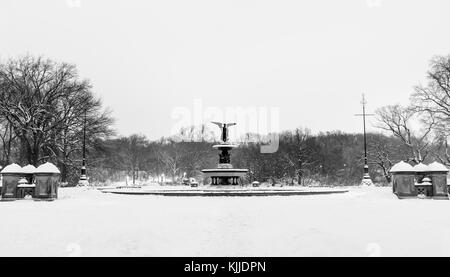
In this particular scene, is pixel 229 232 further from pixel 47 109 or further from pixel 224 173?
pixel 47 109

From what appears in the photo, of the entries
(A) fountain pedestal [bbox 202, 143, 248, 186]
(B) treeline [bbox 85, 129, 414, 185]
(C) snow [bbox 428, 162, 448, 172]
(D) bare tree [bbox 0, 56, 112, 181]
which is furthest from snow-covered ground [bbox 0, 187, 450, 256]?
(B) treeline [bbox 85, 129, 414, 185]

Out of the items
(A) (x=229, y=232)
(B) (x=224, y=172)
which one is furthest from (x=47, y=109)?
(A) (x=229, y=232)

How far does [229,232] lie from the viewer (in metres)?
10.3

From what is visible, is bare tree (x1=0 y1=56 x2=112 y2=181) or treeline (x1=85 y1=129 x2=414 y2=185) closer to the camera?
bare tree (x1=0 y1=56 x2=112 y2=181)

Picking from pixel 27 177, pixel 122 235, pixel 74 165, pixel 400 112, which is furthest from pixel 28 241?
pixel 400 112

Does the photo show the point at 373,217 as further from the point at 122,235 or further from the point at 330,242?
the point at 122,235

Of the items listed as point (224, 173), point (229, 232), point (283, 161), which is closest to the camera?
point (229, 232)

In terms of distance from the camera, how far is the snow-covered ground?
8.67m

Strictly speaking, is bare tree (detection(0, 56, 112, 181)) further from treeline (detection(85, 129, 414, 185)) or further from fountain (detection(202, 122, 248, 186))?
fountain (detection(202, 122, 248, 186))

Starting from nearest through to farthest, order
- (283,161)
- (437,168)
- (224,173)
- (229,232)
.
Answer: (229,232), (437,168), (224,173), (283,161)

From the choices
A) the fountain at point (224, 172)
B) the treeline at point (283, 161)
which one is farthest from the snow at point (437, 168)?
the treeline at point (283, 161)

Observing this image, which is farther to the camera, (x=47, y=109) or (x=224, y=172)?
(x=47, y=109)

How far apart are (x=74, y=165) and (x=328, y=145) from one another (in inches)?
2409

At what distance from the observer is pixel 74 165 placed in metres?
41.5
